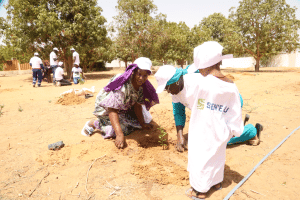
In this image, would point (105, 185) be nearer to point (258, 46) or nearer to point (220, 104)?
point (220, 104)

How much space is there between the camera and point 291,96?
5617 mm

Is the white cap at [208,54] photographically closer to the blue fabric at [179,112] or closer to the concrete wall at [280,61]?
the blue fabric at [179,112]

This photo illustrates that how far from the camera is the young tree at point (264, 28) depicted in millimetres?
16578

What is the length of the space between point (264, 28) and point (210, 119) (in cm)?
1852

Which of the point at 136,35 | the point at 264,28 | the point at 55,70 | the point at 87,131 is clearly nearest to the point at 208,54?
the point at 87,131

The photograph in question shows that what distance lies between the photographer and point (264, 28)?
54.3ft

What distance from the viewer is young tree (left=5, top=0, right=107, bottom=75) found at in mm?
11312

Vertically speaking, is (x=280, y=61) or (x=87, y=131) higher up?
(x=280, y=61)

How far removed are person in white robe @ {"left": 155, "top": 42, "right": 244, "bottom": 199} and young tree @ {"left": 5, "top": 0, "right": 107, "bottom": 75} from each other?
1192 centimetres

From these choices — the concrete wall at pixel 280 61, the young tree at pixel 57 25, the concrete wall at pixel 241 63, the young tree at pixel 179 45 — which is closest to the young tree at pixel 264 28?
the young tree at pixel 179 45

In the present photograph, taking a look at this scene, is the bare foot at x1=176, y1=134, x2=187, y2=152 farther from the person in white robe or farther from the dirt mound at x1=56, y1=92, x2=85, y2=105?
the dirt mound at x1=56, y1=92, x2=85, y2=105

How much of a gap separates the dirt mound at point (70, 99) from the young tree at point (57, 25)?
286 inches

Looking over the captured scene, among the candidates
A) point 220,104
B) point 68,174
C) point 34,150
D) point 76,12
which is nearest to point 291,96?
point 220,104

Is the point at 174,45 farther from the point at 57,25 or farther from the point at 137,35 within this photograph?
the point at 57,25
